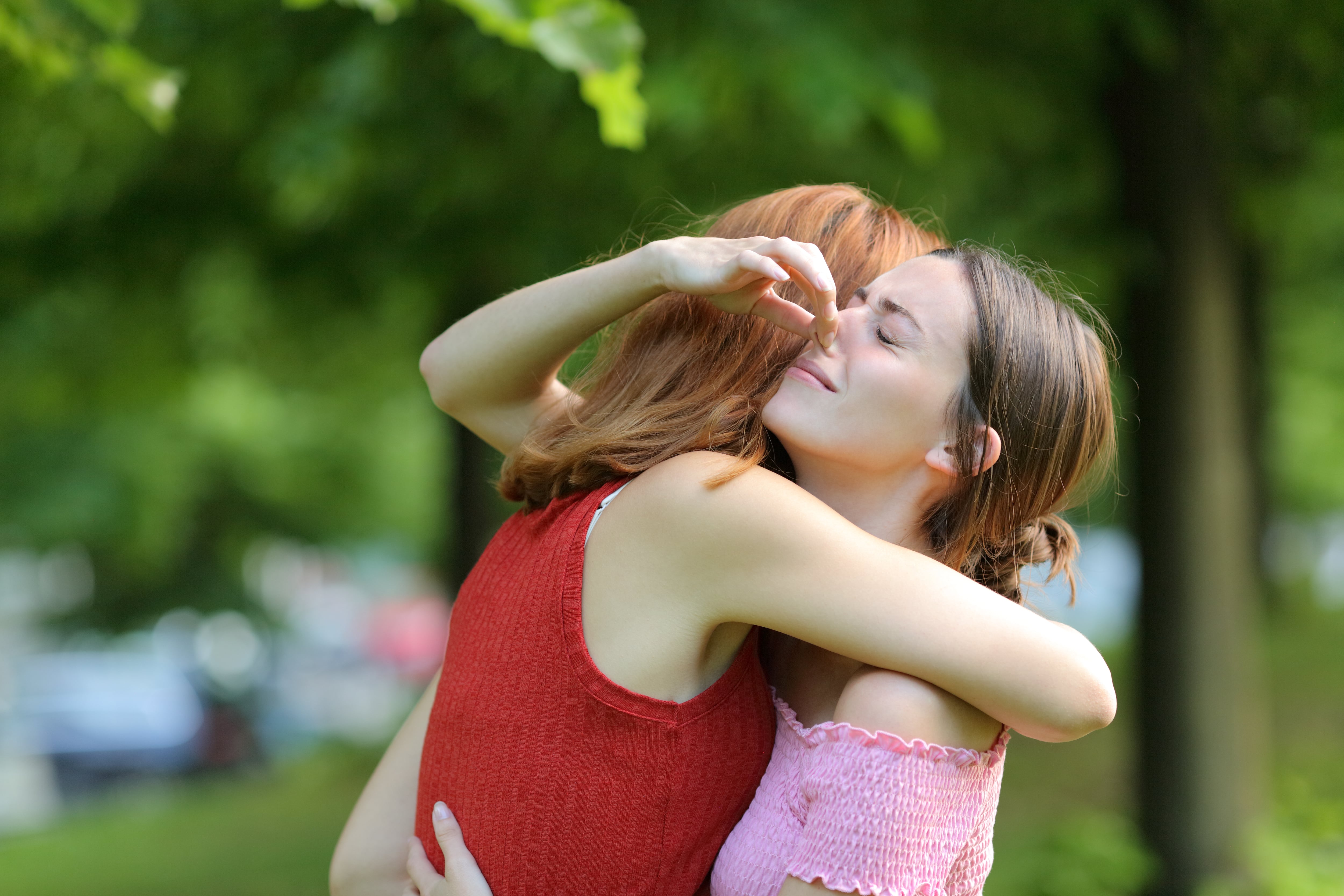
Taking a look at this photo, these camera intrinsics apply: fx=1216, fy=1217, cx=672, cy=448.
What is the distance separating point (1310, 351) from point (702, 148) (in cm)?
1048

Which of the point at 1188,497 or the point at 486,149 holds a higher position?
the point at 486,149

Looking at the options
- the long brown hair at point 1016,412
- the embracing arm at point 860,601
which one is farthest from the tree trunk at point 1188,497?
the embracing arm at point 860,601

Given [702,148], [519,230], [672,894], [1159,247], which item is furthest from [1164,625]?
[672,894]

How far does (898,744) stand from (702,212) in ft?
12.4

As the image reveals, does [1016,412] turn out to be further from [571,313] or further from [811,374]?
[571,313]

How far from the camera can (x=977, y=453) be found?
1.69m

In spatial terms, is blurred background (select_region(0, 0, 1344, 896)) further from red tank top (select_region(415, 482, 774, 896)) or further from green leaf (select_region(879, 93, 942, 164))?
red tank top (select_region(415, 482, 774, 896))

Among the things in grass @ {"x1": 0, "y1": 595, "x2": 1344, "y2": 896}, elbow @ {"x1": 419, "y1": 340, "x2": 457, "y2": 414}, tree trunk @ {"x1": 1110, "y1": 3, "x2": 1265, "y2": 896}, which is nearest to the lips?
elbow @ {"x1": 419, "y1": 340, "x2": 457, "y2": 414}

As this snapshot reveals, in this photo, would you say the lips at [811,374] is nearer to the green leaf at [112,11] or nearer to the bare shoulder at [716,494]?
the bare shoulder at [716,494]

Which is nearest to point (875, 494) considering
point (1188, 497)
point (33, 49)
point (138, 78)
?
point (138, 78)

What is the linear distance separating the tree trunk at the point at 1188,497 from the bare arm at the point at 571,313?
407cm

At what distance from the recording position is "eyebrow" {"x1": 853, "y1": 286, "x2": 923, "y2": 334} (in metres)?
1.69

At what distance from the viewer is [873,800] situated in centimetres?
151

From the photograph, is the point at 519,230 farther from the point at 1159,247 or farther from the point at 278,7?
the point at 1159,247
